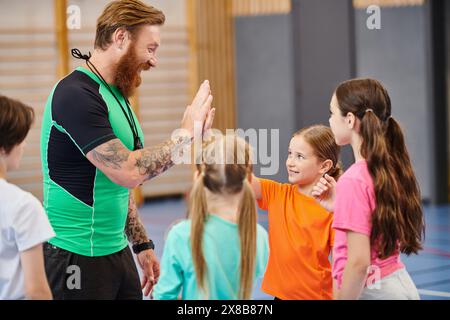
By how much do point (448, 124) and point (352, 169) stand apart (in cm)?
739

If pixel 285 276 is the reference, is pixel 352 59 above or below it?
above

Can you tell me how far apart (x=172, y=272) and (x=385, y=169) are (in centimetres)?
77

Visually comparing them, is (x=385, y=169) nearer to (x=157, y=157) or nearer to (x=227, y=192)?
(x=227, y=192)

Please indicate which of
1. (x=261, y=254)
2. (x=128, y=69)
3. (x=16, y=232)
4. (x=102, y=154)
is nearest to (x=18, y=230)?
(x=16, y=232)

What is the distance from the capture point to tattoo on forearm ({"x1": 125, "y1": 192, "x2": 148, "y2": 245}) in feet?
10.4

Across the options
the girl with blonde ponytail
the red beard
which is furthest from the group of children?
the red beard

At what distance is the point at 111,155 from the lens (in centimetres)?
268

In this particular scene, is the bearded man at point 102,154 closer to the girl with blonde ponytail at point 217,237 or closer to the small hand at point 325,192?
the girl with blonde ponytail at point 217,237

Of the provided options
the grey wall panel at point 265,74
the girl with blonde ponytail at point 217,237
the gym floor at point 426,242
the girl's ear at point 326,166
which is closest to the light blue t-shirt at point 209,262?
the girl with blonde ponytail at point 217,237

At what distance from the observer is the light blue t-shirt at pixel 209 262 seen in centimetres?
242

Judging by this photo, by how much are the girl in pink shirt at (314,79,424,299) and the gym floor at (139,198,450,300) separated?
2.57 metres

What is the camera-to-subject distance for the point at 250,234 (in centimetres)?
243
